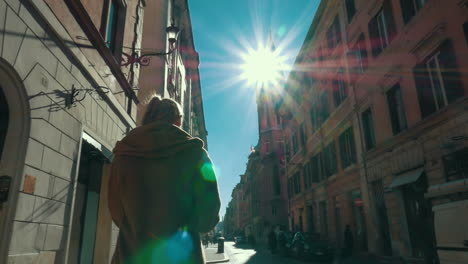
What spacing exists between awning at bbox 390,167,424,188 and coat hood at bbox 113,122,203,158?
11821 mm

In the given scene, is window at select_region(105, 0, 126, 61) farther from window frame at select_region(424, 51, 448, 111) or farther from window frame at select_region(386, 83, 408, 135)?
window frame at select_region(386, 83, 408, 135)

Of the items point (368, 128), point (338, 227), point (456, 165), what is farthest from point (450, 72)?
point (338, 227)

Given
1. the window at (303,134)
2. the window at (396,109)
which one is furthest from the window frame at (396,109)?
the window at (303,134)

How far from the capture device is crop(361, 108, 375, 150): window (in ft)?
54.9

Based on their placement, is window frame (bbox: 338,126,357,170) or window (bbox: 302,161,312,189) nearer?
window frame (bbox: 338,126,357,170)

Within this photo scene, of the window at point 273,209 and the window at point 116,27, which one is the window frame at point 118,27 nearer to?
the window at point 116,27

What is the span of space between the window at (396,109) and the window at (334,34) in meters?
7.28

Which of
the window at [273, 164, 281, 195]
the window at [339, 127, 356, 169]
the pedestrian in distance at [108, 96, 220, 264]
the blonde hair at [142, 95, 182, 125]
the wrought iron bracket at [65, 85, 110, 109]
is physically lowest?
the pedestrian in distance at [108, 96, 220, 264]

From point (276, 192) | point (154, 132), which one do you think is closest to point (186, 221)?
point (154, 132)

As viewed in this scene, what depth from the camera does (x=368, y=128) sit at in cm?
1712

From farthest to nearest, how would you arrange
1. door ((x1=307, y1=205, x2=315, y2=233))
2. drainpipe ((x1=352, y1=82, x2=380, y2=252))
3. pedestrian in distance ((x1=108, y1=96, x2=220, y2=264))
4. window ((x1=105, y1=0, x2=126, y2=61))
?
door ((x1=307, y1=205, x2=315, y2=233)) → drainpipe ((x1=352, y1=82, x2=380, y2=252)) → window ((x1=105, y1=0, x2=126, y2=61)) → pedestrian in distance ((x1=108, y1=96, x2=220, y2=264))

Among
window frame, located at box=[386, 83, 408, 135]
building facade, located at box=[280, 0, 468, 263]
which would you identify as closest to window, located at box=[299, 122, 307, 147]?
building facade, located at box=[280, 0, 468, 263]

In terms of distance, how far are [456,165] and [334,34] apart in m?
13.6

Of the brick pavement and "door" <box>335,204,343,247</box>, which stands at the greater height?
"door" <box>335,204,343,247</box>
